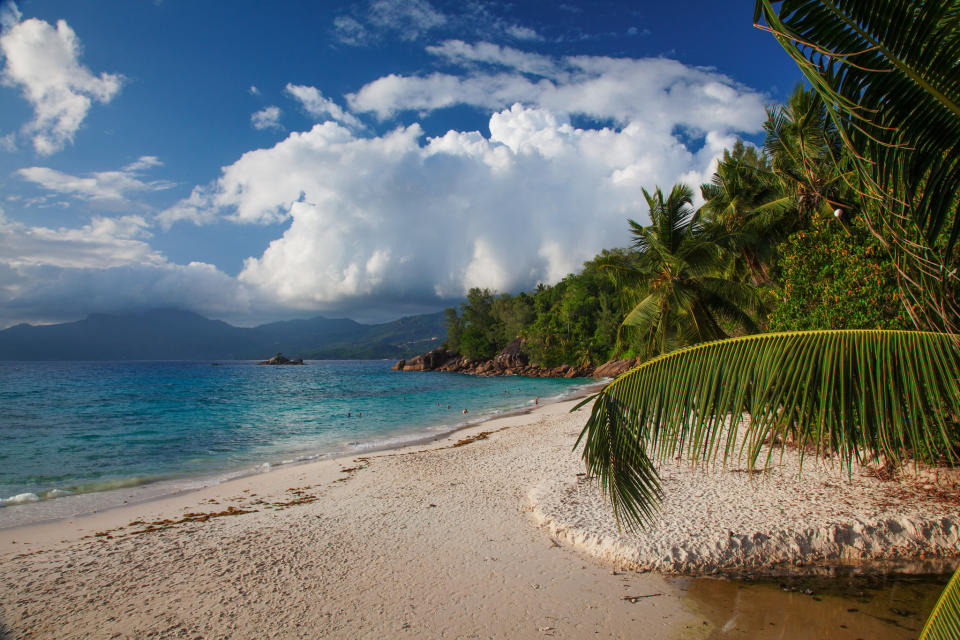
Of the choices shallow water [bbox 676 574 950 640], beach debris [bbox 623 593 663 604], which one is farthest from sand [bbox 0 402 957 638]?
shallow water [bbox 676 574 950 640]

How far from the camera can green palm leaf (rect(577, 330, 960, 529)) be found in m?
2.55

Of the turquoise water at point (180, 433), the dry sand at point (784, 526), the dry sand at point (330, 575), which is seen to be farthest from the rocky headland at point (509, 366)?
the dry sand at point (330, 575)

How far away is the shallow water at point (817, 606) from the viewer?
4.49 m

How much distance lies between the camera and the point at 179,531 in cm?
797

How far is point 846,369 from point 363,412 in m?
28.8

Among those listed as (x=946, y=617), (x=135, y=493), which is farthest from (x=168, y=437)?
(x=946, y=617)

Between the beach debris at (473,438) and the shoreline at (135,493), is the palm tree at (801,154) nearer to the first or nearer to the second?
the beach debris at (473,438)

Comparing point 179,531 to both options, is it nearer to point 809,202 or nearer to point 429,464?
point 429,464

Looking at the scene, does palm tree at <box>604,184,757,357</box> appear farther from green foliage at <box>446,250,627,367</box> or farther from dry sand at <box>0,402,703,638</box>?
green foliage at <box>446,250,627,367</box>

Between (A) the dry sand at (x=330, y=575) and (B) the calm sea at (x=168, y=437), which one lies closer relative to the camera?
(A) the dry sand at (x=330, y=575)

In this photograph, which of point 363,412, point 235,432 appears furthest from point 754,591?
point 363,412

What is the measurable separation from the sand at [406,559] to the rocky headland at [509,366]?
41875 mm

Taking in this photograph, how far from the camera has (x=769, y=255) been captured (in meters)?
18.1

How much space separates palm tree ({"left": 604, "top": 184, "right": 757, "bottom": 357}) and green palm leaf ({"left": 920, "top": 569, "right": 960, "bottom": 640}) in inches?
438
